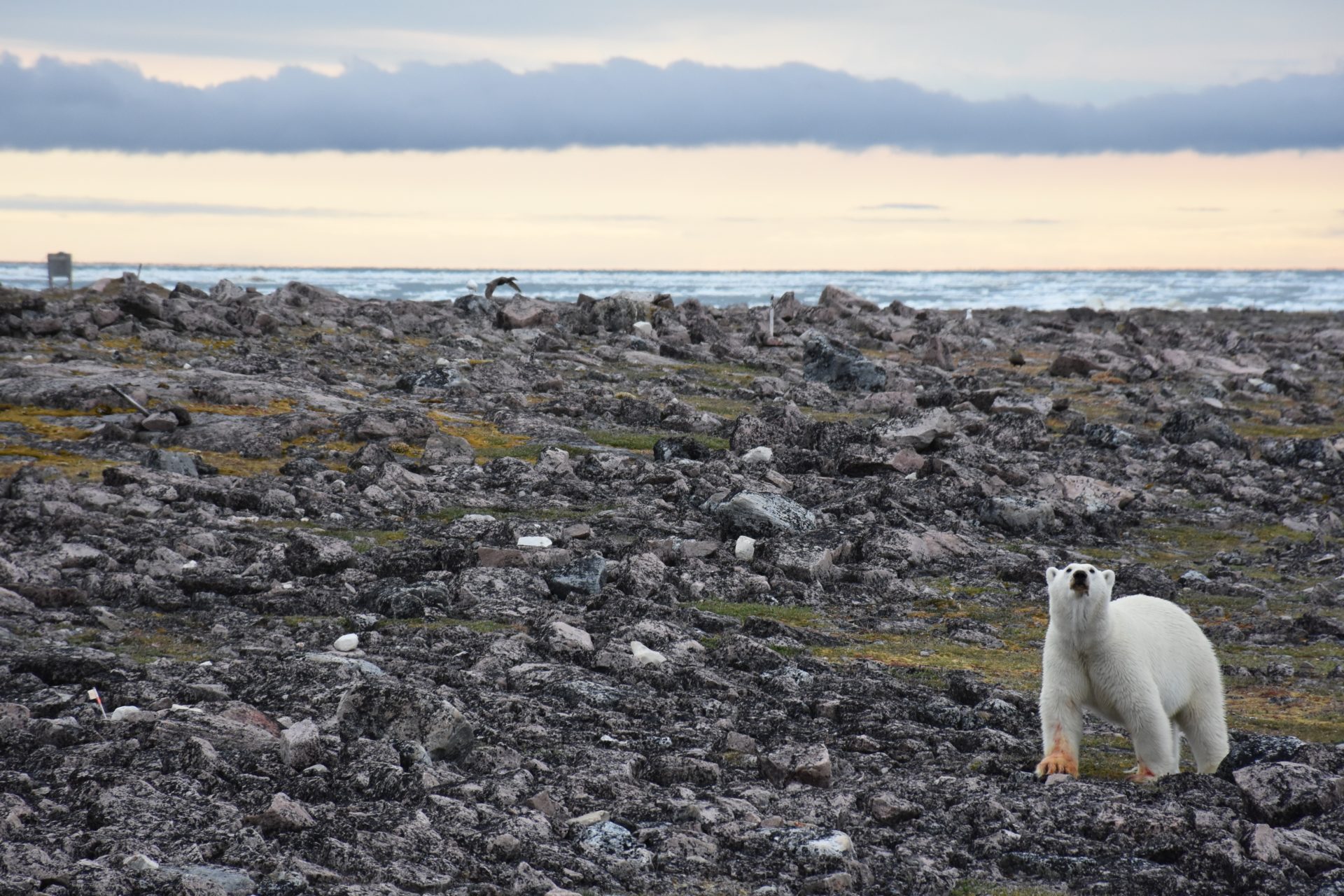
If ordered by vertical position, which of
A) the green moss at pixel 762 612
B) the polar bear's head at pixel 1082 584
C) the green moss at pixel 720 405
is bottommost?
the green moss at pixel 762 612

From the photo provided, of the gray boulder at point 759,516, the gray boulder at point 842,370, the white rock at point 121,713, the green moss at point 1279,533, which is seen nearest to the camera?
the white rock at point 121,713

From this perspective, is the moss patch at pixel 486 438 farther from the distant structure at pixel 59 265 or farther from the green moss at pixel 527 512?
the distant structure at pixel 59 265

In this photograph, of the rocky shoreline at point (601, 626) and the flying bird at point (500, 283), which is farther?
the flying bird at point (500, 283)

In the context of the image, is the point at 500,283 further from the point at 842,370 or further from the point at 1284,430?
the point at 1284,430

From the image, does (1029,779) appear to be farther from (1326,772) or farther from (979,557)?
(979,557)

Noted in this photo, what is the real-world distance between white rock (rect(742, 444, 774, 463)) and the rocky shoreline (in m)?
0.05

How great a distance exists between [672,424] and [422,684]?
39.1 ft

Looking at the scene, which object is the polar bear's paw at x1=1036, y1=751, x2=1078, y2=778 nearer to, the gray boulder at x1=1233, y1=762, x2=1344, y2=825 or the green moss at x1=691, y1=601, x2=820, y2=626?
the gray boulder at x1=1233, y1=762, x2=1344, y2=825

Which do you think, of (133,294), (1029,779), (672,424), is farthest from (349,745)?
(133,294)

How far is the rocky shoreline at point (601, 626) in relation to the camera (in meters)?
5.66

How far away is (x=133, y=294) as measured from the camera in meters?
25.0

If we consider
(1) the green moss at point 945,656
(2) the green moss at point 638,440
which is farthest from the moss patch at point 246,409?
(1) the green moss at point 945,656

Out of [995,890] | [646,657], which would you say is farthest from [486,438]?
[995,890]

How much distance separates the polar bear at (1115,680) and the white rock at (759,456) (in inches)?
340
